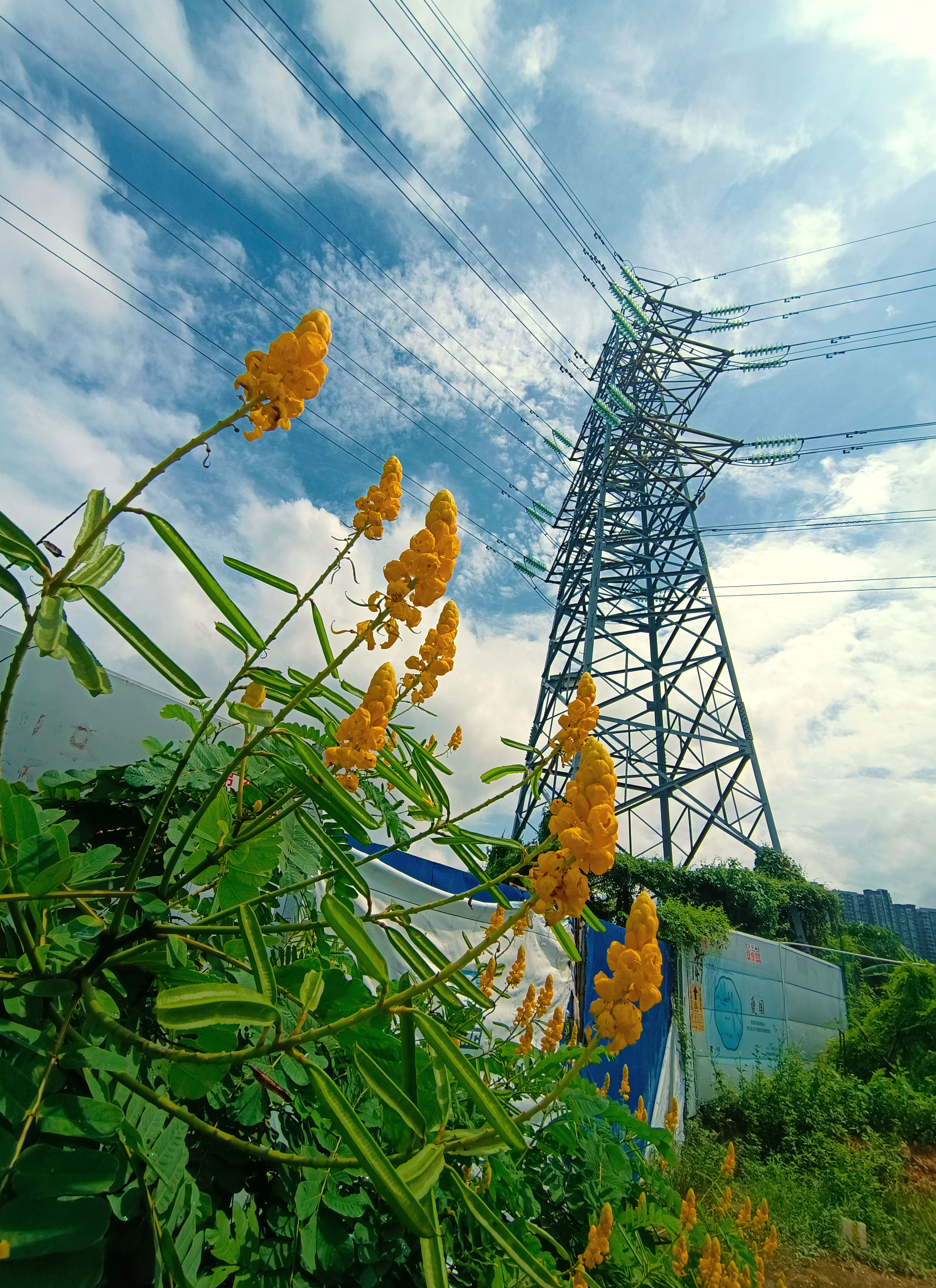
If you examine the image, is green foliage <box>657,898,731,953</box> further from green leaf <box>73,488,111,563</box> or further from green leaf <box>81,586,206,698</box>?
green leaf <box>73,488,111,563</box>

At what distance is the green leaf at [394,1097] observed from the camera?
0.65m

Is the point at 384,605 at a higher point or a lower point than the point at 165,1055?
higher

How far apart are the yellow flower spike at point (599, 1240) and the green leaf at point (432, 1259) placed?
1.31 metres

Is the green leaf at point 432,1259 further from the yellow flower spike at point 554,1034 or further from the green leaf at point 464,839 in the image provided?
the yellow flower spike at point 554,1034

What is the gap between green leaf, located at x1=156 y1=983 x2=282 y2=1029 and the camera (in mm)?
632

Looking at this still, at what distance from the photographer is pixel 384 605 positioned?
112 centimetres

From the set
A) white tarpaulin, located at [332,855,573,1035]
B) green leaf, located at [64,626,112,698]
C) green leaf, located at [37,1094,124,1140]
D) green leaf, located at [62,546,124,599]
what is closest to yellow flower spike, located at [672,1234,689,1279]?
white tarpaulin, located at [332,855,573,1035]

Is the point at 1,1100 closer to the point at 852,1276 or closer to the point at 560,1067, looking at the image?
the point at 560,1067

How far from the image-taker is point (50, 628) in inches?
30.5

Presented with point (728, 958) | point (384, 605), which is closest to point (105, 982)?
point (384, 605)

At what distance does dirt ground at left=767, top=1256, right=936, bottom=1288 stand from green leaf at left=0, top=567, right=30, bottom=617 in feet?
19.9

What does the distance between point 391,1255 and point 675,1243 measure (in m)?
1.76

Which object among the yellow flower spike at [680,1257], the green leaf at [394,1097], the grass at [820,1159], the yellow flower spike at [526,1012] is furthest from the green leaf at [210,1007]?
the grass at [820,1159]

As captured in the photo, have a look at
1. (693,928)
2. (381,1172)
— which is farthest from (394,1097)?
(693,928)
